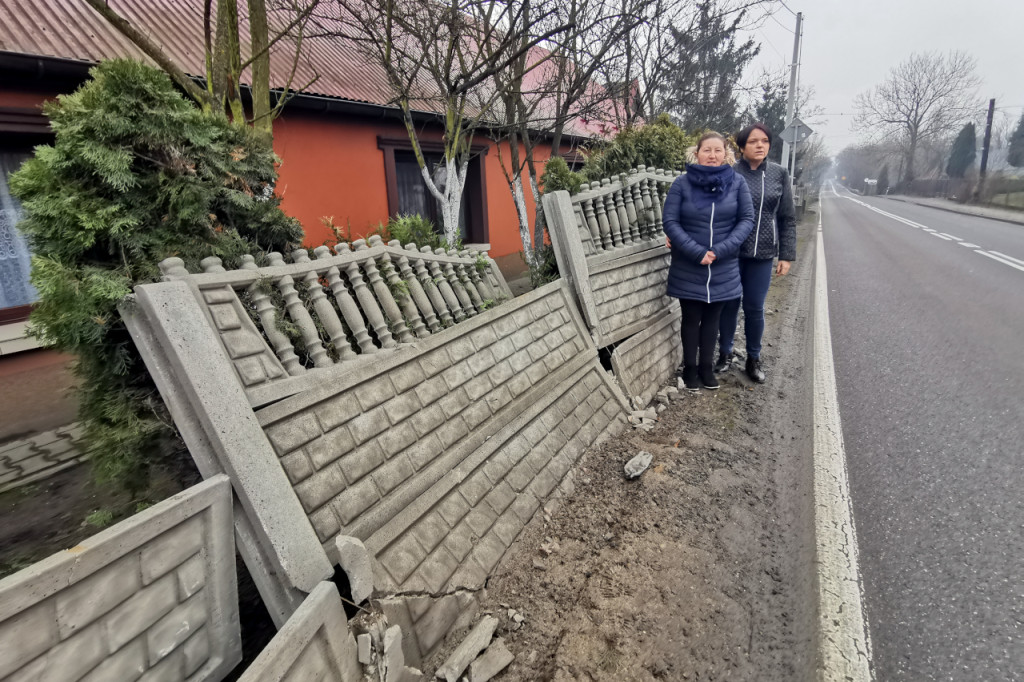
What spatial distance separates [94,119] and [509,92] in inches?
220

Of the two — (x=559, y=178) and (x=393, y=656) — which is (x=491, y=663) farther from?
(x=559, y=178)

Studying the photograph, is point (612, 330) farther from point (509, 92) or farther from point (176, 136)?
point (509, 92)

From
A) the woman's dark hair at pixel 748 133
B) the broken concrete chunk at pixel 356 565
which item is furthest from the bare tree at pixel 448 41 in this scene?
the broken concrete chunk at pixel 356 565

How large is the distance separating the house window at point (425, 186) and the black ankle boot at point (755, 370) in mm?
4241

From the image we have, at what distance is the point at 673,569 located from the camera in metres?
2.33

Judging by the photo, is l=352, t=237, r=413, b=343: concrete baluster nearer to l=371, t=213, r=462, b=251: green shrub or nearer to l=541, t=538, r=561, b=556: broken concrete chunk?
l=371, t=213, r=462, b=251: green shrub

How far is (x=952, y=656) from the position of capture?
73.9 inches

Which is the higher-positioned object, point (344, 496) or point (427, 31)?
point (427, 31)

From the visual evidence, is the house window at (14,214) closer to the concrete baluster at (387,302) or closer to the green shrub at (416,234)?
the green shrub at (416,234)

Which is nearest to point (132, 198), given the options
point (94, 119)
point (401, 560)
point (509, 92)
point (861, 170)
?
point (94, 119)

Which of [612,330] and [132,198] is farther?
[612,330]

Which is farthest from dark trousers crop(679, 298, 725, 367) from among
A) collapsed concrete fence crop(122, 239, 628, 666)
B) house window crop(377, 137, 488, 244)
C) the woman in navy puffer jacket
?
house window crop(377, 137, 488, 244)

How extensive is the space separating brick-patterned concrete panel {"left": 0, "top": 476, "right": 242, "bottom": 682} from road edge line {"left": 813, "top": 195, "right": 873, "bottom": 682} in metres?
2.07

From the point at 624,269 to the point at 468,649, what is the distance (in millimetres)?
3282
